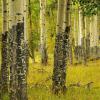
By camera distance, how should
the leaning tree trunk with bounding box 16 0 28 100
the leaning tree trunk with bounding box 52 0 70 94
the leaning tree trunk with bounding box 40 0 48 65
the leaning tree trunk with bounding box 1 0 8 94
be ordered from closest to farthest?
the leaning tree trunk with bounding box 16 0 28 100, the leaning tree trunk with bounding box 52 0 70 94, the leaning tree trunk with bounding box 1 0 8 94, the leaning tree trunk with bounding box 40 0 48 65

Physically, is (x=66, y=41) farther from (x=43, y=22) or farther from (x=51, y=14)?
(x=51, y=14)

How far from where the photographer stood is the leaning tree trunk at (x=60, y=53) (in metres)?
11.2

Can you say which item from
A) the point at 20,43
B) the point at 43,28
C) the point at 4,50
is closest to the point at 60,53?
the point at 4,50

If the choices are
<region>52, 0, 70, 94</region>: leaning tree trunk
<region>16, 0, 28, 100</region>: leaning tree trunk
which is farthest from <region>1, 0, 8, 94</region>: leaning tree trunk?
<region>16, 0, 28, 100</region>: leaning tree trunk

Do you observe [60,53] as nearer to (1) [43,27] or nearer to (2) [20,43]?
(2) [20,43]

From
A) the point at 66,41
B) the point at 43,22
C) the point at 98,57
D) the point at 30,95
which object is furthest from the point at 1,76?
the point at 98,57

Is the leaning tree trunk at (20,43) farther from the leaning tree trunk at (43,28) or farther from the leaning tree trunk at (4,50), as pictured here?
the leaning tree trunk at (43,28)

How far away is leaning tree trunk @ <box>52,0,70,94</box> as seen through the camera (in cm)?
1118

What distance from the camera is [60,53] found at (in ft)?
37.0

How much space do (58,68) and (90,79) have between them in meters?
4.56

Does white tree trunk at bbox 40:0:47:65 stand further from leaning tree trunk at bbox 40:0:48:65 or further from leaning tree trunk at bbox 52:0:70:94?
leaning tree trunk at bbox 52:0:70:94

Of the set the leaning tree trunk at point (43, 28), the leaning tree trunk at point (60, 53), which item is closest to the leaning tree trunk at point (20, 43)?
the leaning tree trunk at point (60, 53)

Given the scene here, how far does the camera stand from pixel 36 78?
15758 millimetres

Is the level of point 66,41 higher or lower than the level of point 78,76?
higher
